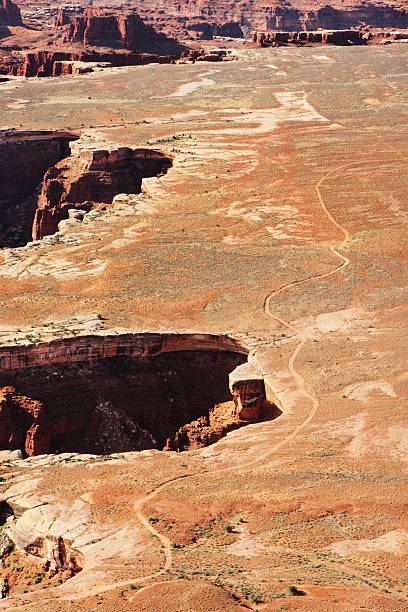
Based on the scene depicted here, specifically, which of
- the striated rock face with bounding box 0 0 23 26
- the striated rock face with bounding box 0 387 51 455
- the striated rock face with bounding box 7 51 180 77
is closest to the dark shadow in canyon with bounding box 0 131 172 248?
the striated rock face with bounding box 0 387 51 455

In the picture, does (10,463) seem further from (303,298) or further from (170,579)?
(303,298)

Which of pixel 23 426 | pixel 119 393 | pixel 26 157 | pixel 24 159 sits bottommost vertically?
pixel 23 426

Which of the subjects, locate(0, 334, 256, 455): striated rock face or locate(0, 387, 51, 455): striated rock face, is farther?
locate(0, 334, 256, 455): striated rock face

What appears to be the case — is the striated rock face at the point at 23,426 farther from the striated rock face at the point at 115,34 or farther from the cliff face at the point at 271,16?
the cliff face at the point at 271,16

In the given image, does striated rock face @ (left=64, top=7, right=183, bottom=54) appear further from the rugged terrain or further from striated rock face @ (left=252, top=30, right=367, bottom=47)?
the rugged terrain

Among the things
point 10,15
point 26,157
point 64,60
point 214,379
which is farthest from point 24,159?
point 10,15

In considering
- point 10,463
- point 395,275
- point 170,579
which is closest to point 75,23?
point 395,275

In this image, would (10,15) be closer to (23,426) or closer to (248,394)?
(23,426)
